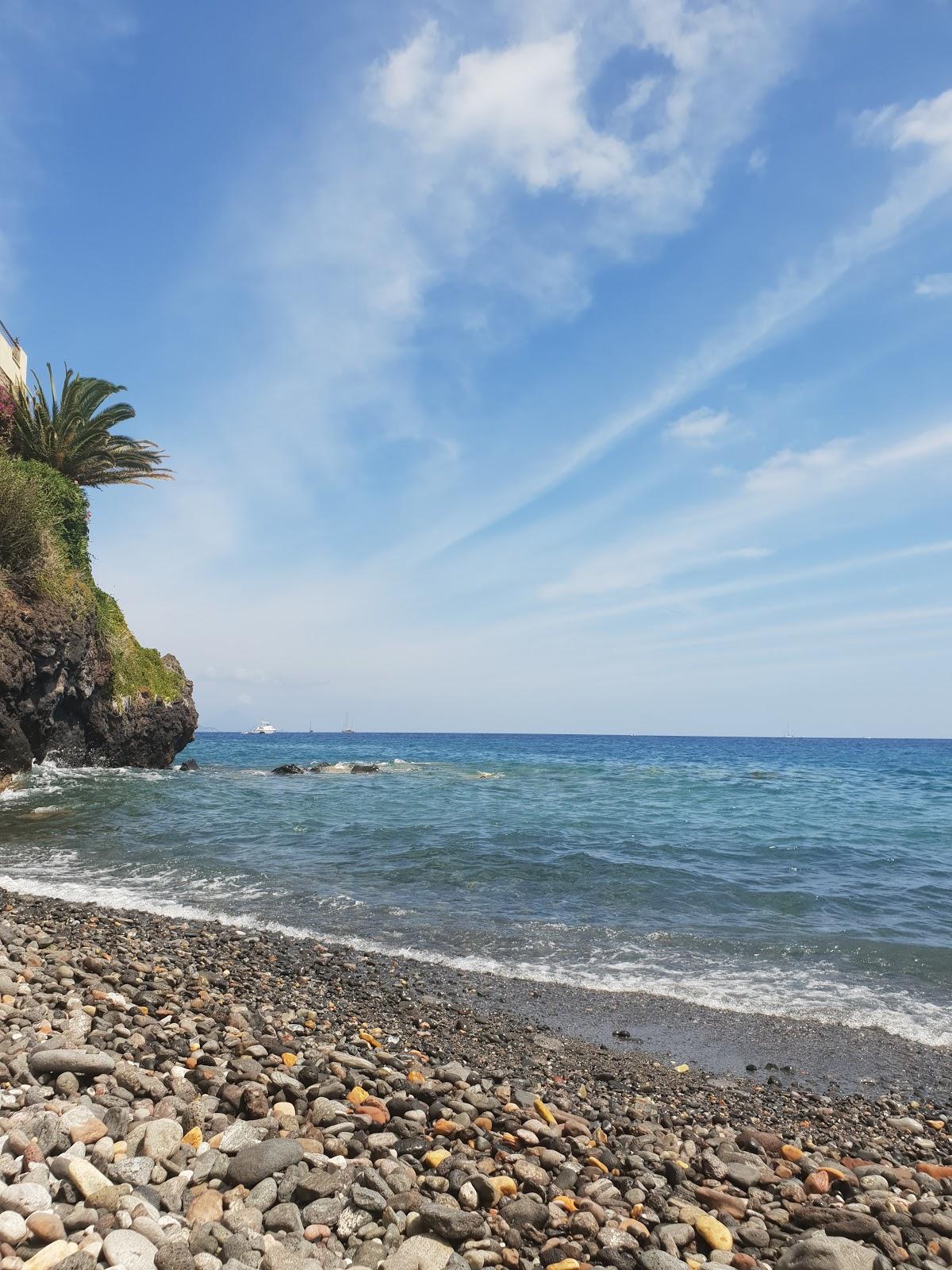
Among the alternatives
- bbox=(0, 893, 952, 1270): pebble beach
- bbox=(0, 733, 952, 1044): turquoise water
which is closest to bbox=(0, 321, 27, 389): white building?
bbox=(0, 733, 952, 1044): turquoise water

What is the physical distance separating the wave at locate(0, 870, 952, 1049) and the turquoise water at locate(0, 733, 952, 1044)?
0.04 meters

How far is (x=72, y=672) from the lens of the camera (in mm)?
26703

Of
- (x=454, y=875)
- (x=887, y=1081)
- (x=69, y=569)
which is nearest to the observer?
(x=887, y=1081)

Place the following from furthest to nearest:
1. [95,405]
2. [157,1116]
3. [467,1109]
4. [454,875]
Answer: [95,405]
[454,875]
[467,1109]
[157,1116]

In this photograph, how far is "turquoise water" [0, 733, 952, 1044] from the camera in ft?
30.8

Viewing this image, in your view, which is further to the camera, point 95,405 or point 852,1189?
point 95,405

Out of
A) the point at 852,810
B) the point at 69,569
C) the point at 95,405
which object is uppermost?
the point at 95,405

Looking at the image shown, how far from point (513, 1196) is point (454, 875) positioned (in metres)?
10.1

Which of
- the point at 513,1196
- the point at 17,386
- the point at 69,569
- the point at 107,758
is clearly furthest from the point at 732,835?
the point at 17,386

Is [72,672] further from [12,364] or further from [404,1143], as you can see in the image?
[404,1143]

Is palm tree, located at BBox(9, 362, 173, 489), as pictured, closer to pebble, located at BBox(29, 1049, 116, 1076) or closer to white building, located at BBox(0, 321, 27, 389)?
white building, located at BBox(0, 321, 27, 389)

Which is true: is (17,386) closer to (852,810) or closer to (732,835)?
(732,835)

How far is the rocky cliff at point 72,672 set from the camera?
21.6 m

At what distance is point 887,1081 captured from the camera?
6.66 m
